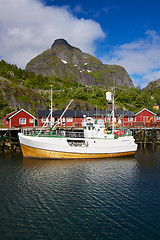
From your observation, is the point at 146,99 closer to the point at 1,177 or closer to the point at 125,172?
the point at 125,172

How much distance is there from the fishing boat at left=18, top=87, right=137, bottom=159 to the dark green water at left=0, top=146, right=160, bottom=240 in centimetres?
311

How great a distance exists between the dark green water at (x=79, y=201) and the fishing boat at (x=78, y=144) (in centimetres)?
311

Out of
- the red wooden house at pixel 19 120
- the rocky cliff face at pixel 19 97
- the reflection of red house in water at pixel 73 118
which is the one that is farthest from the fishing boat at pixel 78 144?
the rocky cliff face at pixel 19 97

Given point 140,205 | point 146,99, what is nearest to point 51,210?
point 140,205

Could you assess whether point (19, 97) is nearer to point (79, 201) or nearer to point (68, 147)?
point (68, 147)

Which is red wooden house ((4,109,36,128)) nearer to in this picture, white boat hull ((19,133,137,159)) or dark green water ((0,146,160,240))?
white boat hull ((19,133,137,159))

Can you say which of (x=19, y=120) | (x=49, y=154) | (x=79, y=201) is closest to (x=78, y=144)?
(x=49, y=154)

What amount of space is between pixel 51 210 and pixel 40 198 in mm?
2337

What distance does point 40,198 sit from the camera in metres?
16.4

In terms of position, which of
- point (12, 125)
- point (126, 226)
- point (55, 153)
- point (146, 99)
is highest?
point (146, 99)

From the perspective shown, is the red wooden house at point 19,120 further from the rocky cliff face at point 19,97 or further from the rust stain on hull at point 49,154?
the rocky cliff face at point 19,97

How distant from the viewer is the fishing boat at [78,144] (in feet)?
94.4

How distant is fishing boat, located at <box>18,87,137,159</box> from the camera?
94.4 feet

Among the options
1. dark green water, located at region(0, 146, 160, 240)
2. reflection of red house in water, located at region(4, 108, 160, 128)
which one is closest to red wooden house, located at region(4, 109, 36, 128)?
reflection of red house in water, located at region(4, 108, 160, 128)
